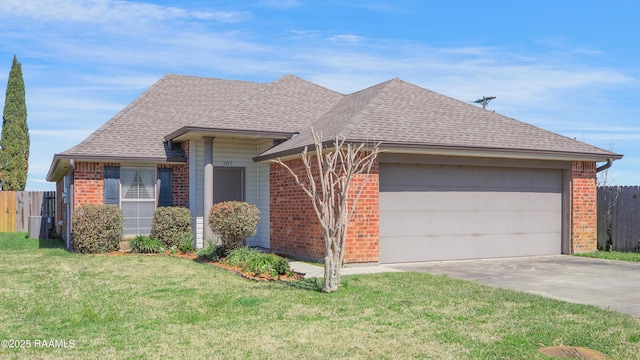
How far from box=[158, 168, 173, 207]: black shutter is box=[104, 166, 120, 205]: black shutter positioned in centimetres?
116

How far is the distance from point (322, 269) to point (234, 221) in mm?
2388

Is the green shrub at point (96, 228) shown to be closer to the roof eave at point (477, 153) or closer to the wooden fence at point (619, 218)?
the roof eave at point (477, 153)

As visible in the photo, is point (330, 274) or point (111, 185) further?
point (111, 185)

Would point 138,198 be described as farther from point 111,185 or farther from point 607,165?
point 607,165

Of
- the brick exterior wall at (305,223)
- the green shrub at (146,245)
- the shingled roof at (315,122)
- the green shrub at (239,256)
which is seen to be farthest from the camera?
the green shrub at (146,245)

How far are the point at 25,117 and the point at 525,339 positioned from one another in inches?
1243

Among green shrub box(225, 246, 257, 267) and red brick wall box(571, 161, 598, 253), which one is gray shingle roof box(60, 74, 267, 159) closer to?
green shrub box(225, 246, 257, 267)

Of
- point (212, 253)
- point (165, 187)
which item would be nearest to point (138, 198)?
point (165, 187)

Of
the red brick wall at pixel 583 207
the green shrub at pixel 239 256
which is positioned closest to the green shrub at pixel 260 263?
the green shrub at pixel 239 256

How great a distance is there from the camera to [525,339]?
21.2 feet

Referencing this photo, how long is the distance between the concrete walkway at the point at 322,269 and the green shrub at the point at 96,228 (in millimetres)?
5519

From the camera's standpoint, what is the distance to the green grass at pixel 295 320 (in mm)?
6105

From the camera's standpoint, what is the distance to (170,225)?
15.5 meters

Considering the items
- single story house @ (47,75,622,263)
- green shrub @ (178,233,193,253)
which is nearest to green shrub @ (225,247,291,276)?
single story house @ (47,75,622,263)
